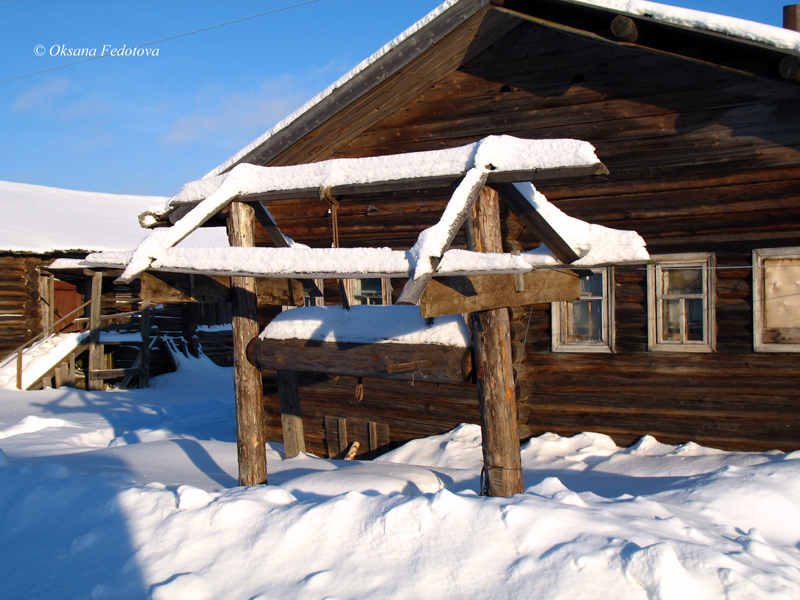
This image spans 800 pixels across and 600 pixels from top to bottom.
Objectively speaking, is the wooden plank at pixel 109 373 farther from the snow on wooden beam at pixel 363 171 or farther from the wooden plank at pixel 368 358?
the wooden plank at pixel 368 358

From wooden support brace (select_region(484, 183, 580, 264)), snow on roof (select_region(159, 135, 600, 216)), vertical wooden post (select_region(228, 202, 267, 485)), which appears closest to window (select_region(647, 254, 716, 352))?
wooden support brace (select_region(484, 183, 580, 264))

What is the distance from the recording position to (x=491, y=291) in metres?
3.59

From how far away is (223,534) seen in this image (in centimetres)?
319

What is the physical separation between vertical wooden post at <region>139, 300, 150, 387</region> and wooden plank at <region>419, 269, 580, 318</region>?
13889 mm

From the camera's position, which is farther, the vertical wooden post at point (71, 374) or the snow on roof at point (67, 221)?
the snow on roof at point (67, 221)

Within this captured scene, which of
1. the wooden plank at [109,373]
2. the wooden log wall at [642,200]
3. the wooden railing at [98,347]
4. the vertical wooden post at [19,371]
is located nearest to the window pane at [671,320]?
the wooden log wall at [642,200]

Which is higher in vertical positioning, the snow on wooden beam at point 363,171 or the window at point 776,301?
the snow on wooden beam at point 363,171

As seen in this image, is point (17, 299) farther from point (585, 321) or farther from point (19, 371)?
point (585, 321)

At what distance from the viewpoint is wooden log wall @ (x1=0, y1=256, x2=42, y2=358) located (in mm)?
16141

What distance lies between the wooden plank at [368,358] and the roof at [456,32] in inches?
135

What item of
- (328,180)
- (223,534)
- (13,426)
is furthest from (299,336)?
(13,426)

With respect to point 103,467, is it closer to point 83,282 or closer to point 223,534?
point 223,534

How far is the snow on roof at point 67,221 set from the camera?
16.7m

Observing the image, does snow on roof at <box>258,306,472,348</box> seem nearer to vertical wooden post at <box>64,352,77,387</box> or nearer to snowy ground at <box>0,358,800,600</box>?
snowy ground at <box>0,358,800,600</box>
